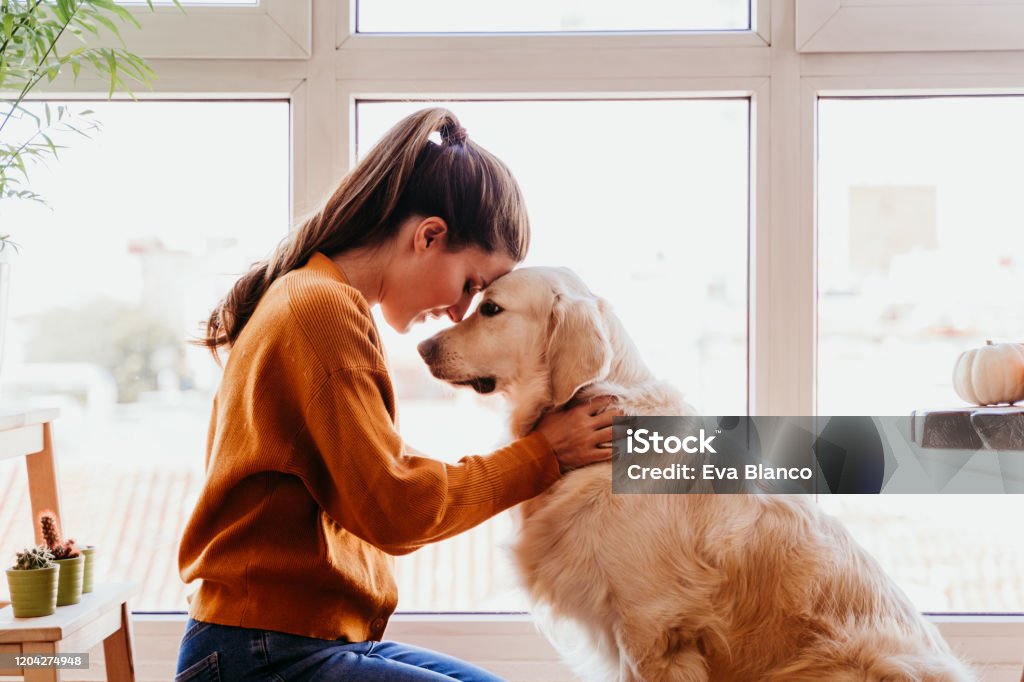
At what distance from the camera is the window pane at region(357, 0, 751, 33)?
199 centimetres

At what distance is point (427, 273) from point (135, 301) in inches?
41.4

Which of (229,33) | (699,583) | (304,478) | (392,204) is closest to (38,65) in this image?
(229,33)

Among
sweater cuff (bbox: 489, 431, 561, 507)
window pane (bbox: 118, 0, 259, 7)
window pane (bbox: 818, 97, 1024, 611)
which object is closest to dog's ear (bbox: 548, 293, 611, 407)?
sweater cuff (bbox: 489, 431, 561, 507)

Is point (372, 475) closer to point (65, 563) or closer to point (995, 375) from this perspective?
point (65, 563)

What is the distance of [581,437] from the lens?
4.56 ft

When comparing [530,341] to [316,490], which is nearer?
[316,490]

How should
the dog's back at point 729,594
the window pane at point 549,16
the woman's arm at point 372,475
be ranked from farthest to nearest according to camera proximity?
the window pane at point 549,16 < the dog's back at point 729,594 < the woman's arm at point 372,475

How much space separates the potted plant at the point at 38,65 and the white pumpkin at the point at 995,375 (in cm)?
174

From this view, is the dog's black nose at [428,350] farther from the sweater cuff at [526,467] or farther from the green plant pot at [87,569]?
the green plant pot at [87,569]

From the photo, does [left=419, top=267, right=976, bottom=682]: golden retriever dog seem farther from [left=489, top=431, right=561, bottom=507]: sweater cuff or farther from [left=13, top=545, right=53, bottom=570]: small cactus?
[left=13, top=545, right=53, bottom=570]: small cactus

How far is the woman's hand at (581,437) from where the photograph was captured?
4.55 feet

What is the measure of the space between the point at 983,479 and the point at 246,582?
1684 mm

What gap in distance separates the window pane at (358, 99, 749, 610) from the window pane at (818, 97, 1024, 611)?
229mm

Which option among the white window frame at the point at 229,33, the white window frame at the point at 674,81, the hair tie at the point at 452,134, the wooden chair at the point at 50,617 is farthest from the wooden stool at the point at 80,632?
the white window frame at the point at 229,33
